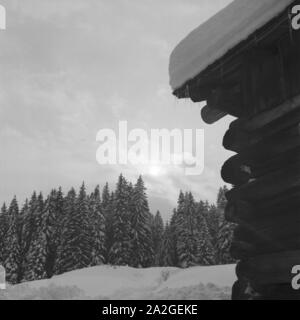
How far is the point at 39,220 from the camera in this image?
54.1 m

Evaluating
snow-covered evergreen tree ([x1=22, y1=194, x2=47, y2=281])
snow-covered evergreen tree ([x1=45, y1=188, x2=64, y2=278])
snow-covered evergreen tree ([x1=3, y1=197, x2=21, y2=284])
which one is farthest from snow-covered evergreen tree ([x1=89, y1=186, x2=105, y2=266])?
snow-covered evergreen tree ([x1=3, y1=197, x2=21, y2=284])

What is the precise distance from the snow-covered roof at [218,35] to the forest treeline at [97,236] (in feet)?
133

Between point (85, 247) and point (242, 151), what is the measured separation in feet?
143

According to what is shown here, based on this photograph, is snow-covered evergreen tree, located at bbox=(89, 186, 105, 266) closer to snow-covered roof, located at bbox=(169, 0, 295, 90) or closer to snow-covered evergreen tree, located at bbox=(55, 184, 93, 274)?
snow-covered evergreen tree, located at bbox=(55, 184, 93, 274)

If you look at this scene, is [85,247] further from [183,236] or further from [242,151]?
[242,151]

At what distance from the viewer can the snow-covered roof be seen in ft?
17.2

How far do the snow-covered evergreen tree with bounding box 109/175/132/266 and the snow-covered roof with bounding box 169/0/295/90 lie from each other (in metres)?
40.6

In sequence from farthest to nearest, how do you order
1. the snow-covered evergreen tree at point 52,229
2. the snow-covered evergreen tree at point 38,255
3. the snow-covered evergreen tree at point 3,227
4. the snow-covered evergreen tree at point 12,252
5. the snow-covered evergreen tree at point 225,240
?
the snow-covered evergreen tree at point 3,227 < the snow-covered evergreen tree at point 12,252 < the snow-covered evergreen tree at point 52,229 < the snow-covered evergreen tree at point 38,255 < the snow-covered evergreen tree at point 225,240

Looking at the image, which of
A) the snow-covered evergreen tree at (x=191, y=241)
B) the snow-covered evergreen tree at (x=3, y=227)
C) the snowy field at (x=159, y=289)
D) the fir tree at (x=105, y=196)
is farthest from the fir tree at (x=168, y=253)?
the snowy field at (x=159, y=289)

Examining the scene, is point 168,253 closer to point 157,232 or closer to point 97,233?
point 97,233

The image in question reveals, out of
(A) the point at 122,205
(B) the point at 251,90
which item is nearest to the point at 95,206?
(A) the point at 122,205

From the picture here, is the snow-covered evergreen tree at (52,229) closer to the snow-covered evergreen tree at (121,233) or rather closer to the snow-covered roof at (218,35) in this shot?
the snow-covered evergreen tree at (121,233)

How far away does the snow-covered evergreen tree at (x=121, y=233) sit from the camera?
150 ft
